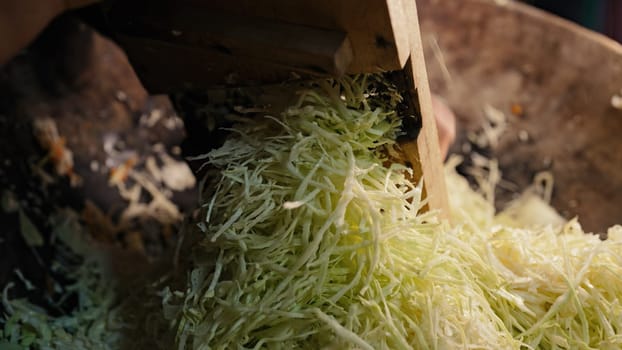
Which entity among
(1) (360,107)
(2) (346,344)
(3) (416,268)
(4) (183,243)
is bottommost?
(4) (183,243)

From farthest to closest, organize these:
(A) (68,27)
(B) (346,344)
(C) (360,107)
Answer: (A) (68,27) < (C) (360,107) < (B) (346,344)

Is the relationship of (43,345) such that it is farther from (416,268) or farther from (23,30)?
(416,268)

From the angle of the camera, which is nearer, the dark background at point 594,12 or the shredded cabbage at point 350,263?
the shredded cabbage at point 350,263

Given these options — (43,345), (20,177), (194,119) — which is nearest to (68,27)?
(20,177)

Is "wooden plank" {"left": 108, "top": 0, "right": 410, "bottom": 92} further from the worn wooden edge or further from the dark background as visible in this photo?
the dark background

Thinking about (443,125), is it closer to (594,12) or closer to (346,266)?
(346,266)

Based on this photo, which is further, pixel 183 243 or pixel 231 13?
pixel 183 243

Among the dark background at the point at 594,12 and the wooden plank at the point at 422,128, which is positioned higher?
the dark background at the point at 594,12

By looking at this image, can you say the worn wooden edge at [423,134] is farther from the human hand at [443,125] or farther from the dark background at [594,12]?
the dark background at [594,12]

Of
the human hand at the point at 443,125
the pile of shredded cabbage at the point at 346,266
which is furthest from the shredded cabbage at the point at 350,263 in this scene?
the human hand at the point at 443,125
